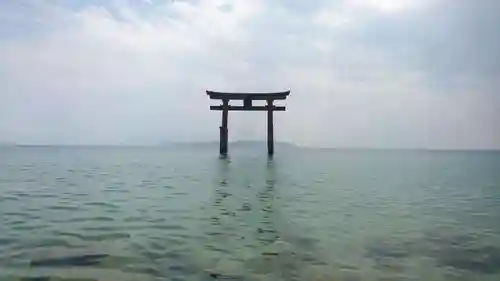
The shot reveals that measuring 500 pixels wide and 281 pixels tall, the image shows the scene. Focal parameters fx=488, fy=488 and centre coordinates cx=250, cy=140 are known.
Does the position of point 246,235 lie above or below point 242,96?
below

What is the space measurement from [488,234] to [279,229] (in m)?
5.35

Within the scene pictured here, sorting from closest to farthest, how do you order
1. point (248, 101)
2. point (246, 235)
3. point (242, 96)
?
point (246, 235) < point (242, 96) < point (248, 101)

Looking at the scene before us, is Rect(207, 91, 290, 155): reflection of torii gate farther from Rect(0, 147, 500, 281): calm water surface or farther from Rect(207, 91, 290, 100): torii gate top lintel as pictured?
Rect(0, 147, 500, 281): calm water surface

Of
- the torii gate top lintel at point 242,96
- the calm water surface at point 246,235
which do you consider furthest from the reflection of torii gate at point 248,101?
the calm water surface at point 246,235

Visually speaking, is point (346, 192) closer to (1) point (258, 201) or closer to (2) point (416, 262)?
(1) point (258, 201)

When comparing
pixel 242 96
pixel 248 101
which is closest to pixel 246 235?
pixel 242 96

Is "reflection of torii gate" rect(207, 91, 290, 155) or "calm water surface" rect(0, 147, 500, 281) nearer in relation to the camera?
"calm water surface" rect(0, 147, 500, 281)

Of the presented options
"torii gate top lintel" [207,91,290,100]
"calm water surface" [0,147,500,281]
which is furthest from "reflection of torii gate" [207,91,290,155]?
"calm water surface" [0,147,500,281]

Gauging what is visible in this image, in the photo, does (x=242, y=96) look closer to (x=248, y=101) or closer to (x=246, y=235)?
(x=248, y=101)

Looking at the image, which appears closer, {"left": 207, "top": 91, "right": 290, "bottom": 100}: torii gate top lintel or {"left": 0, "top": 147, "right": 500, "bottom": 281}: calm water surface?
{"left": 0, "top": 147, "right": 500, "bottom": 281}: calm water surface

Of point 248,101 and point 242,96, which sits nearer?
point 242,96

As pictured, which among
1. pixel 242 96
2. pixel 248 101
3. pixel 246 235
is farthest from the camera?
pixel 248 101

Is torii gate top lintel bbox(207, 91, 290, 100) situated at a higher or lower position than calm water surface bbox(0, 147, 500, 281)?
higher

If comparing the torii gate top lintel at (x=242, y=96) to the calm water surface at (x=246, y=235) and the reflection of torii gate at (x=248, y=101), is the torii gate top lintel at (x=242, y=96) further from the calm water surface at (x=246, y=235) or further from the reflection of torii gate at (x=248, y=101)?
the calm water surface at (x=246, y=235)
